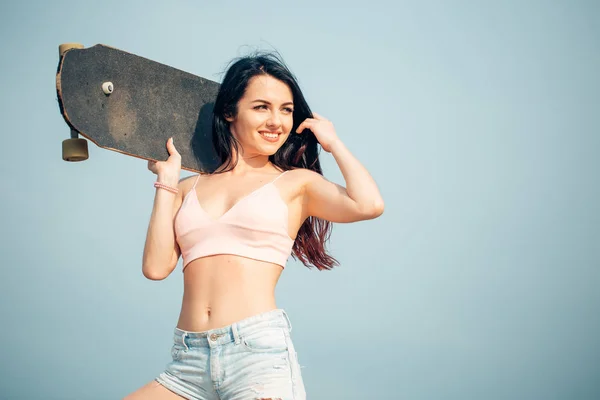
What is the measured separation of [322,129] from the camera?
4.42m

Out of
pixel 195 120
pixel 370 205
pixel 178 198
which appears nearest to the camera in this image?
pixel 370 205

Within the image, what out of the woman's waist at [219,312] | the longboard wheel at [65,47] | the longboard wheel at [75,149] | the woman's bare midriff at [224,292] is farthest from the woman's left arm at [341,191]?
the longboard wheel at [65,47]

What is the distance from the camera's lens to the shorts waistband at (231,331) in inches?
152

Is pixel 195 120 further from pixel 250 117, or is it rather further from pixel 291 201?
pixel 291 201

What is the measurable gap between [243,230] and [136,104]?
83 centimetres

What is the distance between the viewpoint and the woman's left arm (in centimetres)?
409

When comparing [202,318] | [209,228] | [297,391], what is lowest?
[297,391]

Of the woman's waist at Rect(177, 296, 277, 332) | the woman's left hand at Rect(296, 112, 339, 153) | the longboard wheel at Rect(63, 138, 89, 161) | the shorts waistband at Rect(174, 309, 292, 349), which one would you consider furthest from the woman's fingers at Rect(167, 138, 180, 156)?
the shorts waistband at Rect(174, 309, 292, 349)

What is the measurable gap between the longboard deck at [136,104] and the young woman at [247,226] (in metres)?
0.09

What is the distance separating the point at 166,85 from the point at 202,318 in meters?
1.21

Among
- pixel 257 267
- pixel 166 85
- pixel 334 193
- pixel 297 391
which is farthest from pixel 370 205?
pixel 166 85

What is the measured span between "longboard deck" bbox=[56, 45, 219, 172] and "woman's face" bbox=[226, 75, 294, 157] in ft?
1.00

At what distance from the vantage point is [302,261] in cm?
463

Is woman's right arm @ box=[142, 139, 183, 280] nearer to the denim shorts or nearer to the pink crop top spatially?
the pink crop top
